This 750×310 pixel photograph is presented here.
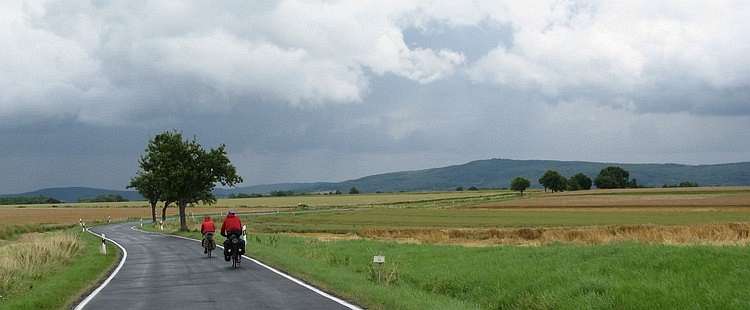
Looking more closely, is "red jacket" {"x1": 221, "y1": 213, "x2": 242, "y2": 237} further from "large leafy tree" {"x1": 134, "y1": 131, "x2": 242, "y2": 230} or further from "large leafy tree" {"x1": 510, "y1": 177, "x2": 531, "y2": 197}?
"large leafy tree" {"x1": 510, "y1": 177, "x2": 531, "y2": 197}

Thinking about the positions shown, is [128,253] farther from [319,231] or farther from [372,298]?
[319,231]

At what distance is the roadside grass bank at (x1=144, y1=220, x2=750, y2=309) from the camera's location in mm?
12188

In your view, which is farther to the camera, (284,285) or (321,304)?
(284,285)

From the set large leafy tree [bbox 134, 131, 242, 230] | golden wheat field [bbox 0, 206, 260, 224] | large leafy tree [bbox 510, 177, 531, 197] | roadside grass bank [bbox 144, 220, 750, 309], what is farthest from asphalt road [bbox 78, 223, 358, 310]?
large leafy tree [bbox 510, 177, 531, 197]

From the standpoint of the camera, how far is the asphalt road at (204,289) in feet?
47.3

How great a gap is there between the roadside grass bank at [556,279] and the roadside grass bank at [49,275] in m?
5.90

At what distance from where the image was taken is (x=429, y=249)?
2686 centimetres

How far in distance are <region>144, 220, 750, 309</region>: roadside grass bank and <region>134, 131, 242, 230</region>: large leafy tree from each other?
3853 centimetres

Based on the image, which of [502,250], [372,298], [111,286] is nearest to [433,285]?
[372,298]

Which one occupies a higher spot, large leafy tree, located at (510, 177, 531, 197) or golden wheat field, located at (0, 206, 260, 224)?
large leafy tree, located at (510, 177, 531, 197)

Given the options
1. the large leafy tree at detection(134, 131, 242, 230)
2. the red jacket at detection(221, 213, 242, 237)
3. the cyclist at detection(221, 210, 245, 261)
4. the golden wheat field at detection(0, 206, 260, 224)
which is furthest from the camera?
the golden wheat field at detection(0, 206, 260, 224)

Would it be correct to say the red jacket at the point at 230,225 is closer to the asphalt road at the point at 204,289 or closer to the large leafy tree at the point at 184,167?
the asphalt road at the point at 204,289

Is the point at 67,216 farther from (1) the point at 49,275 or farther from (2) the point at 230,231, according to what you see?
(1) the point at 49,275

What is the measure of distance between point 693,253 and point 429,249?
42.0 ft
